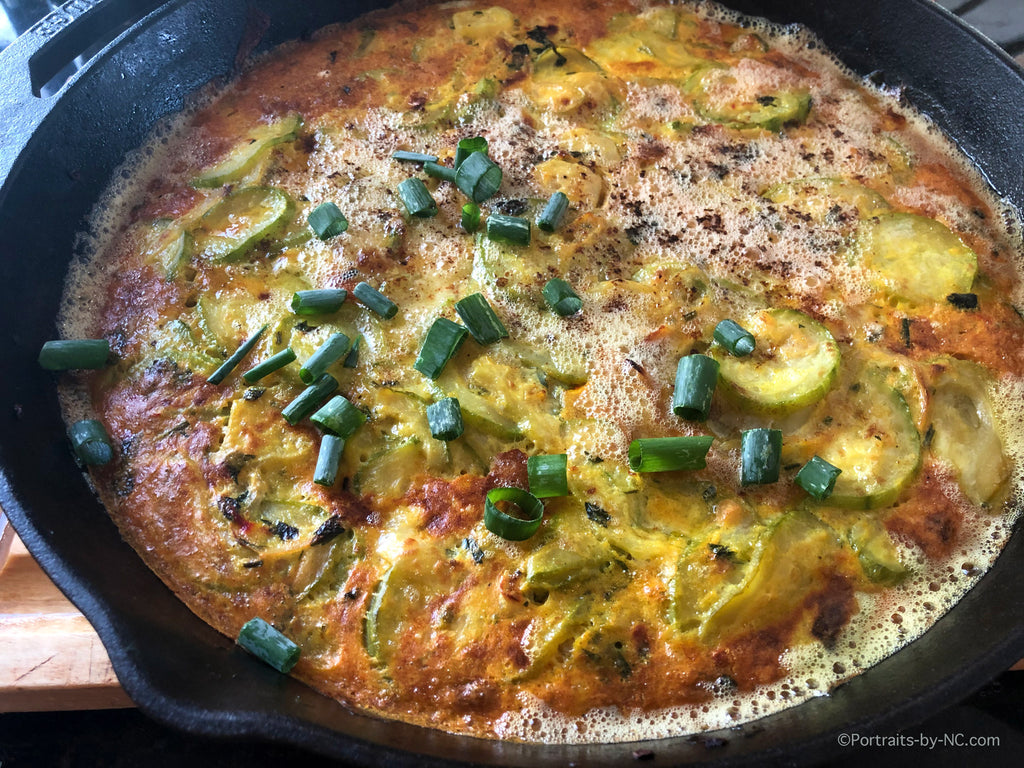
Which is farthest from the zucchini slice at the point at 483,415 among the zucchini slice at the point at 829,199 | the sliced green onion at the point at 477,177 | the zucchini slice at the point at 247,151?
the zucchini slice at the point at 829,199

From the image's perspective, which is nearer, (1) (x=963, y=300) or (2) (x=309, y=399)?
(2) (x=309, y=399)

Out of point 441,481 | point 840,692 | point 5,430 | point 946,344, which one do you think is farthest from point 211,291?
point 946,344

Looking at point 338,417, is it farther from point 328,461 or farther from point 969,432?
point 969,432

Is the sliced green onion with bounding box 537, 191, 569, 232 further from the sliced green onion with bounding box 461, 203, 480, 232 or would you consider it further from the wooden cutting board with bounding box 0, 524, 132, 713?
the wooden cutting board with bounding box 0, 524, 132, 713

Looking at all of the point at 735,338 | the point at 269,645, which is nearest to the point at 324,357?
the point at 269,645

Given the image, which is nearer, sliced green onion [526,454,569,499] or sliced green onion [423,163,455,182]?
sliced green onion [526,454,569,499]

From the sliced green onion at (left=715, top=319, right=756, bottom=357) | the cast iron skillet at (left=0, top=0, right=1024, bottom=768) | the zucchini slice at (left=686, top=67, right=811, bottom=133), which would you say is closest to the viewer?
the cast iron skillet at (left=0, top=0, right=1024, bottom=768)

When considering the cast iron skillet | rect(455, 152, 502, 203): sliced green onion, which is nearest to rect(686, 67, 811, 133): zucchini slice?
the cast iron skillet

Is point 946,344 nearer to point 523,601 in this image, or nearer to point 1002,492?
point 1002,492

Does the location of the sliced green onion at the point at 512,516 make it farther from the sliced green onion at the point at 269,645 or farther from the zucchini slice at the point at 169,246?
the zucchini slice at the point at 169,246
